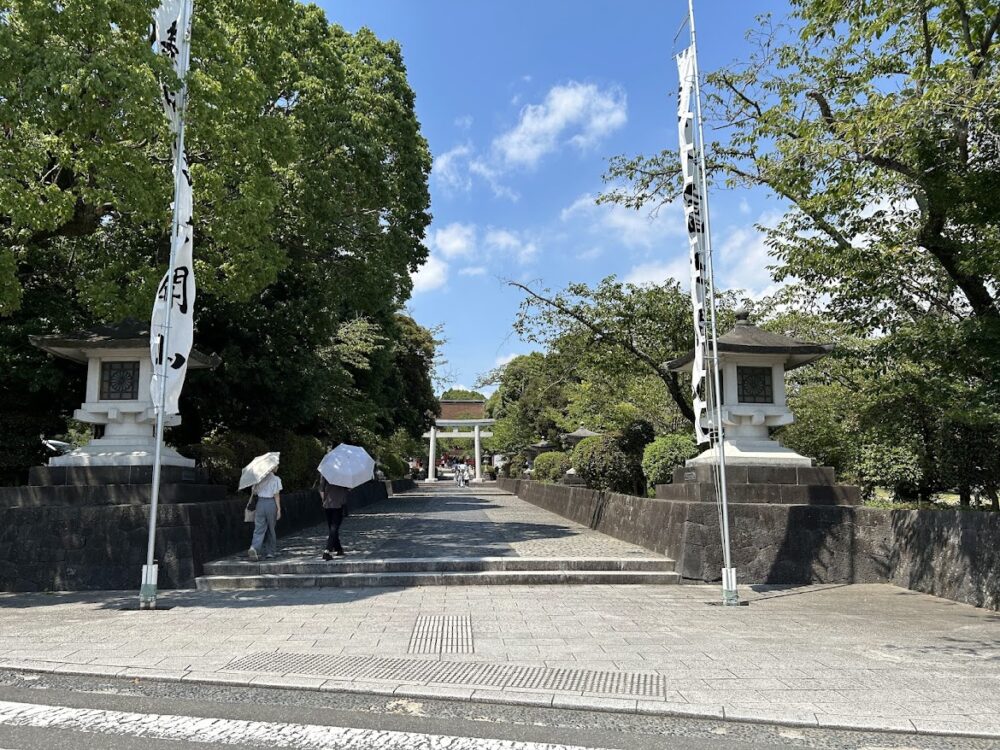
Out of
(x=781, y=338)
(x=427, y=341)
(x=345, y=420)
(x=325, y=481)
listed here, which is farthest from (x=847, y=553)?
(x=427, y=341)

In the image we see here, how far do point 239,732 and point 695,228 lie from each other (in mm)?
7332

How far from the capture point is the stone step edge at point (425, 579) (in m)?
9.23

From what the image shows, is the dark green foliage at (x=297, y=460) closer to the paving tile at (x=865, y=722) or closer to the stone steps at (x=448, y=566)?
the stone steps at (x=448, y=566)

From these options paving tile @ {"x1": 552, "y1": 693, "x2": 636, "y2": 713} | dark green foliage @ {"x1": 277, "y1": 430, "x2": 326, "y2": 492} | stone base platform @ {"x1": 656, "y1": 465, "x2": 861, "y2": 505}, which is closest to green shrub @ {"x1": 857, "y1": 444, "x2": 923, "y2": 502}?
stone base platform @ {"x1": 656, "y1": 465, "x2": 861, "y2": 505}

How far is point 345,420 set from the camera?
2028cm

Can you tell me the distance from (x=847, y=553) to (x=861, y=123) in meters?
5.38

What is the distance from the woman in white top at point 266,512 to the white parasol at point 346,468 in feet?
2.43

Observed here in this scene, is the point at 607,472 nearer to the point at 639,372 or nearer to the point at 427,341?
the point at 639,372

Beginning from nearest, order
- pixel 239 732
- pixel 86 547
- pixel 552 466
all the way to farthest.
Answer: pixel 239 732, pixel 86 547, pixel 552 466

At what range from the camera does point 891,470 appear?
47.0 ft

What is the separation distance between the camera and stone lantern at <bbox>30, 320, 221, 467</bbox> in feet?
32.6

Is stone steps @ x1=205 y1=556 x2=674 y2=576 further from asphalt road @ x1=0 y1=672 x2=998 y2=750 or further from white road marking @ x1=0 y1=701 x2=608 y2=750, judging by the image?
white road marking @ x1=0 y1=701 x2=608 y2=750

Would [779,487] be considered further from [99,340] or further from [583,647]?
[99,340]

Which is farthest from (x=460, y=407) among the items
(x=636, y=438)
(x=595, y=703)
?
(x=595, y=703)
